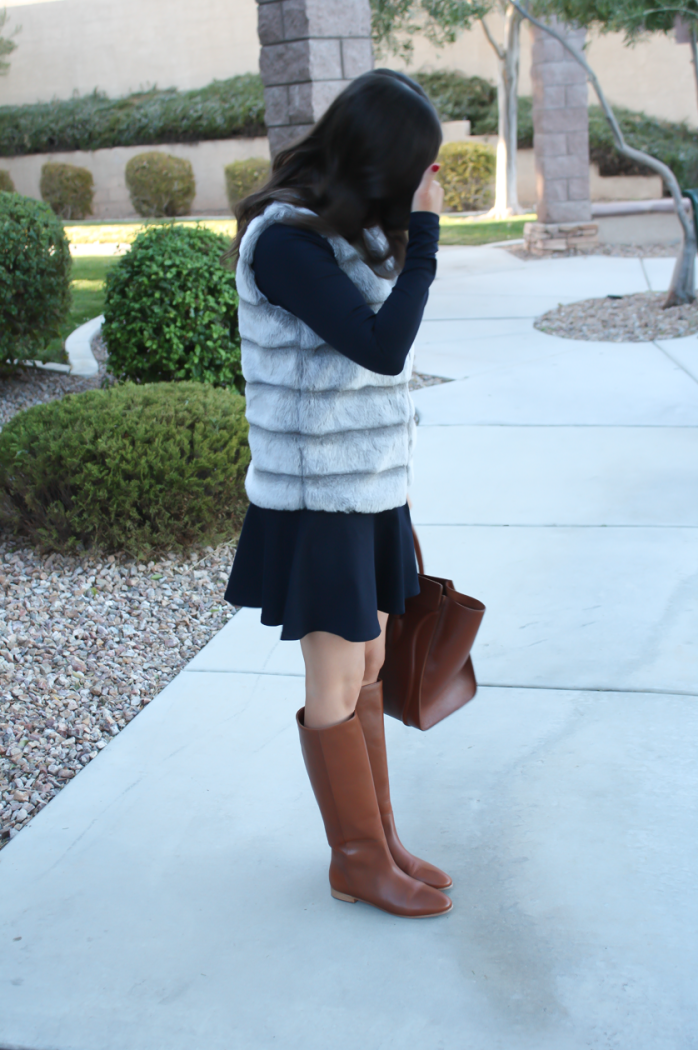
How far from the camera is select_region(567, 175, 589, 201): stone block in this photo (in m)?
13.8

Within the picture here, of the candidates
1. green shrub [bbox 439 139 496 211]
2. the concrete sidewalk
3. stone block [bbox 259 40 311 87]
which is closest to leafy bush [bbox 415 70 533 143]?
green shrub [bbox 439 139 496 211]

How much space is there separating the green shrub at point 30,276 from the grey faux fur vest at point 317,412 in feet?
17.9

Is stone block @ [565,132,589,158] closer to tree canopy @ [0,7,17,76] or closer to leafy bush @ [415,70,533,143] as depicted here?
leafy bush @ [415,70,533,143]

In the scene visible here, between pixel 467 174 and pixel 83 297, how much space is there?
12.4m

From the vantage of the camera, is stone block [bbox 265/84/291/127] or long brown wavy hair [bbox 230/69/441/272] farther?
stone block [bbox 265/84/291/127]

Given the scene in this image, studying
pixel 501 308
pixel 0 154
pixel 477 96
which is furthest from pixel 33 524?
pixel 0 154

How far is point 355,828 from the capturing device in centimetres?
207

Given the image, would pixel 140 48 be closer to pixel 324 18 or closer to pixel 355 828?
pixel 324 18

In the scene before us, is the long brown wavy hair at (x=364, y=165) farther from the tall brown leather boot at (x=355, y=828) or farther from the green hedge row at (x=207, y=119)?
the green hedge row at (x=207, y=119)

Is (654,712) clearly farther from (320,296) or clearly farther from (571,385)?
(571,385)

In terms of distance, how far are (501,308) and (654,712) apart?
7838mm

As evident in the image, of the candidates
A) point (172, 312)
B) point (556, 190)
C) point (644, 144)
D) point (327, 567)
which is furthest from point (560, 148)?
point (327, 567)

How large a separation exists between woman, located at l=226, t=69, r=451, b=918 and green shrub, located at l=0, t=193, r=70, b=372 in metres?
5.42

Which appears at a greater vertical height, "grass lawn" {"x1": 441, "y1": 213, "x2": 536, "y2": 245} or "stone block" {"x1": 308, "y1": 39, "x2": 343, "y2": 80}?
"stone block" {"x1": 308, "y1": 39, "x2": 343, "y2": 80}
